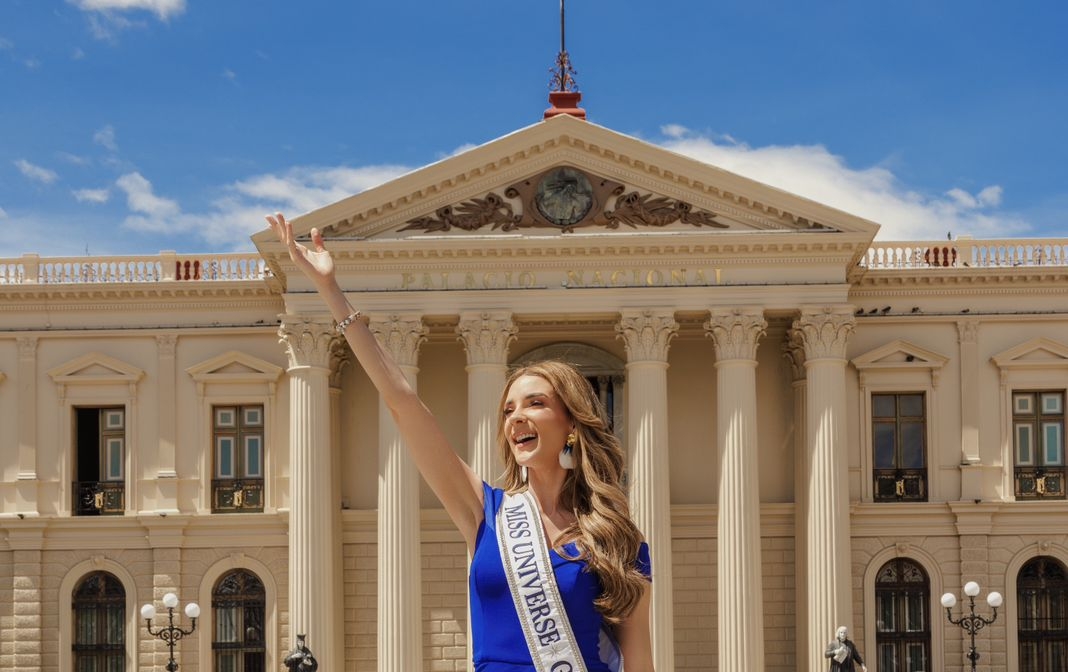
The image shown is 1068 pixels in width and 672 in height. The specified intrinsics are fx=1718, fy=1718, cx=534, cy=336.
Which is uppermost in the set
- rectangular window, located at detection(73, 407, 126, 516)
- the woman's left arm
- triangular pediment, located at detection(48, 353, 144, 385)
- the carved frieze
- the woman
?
the carved frieze

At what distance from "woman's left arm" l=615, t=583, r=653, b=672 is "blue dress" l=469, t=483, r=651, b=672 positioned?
8 cm

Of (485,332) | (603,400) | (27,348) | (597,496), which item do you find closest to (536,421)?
(597,496)

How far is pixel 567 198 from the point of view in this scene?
122 feet

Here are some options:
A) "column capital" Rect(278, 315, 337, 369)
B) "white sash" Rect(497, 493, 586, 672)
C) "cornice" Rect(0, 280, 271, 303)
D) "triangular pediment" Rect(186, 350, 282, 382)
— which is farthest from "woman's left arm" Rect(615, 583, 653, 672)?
"triangular pediment" Rect(186, 350, 282, 382)

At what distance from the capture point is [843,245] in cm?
3647

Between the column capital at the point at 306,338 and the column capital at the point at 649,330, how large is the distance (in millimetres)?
6489

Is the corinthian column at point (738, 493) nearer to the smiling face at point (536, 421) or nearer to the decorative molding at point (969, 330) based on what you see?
the decorative molding at point (969, 330)

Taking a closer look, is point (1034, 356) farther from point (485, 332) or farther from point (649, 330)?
point (485, 332)

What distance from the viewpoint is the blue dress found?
17.7 feet

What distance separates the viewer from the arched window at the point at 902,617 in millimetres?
39000

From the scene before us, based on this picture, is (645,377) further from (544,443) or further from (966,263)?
(544,443)

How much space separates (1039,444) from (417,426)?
35.9 meters

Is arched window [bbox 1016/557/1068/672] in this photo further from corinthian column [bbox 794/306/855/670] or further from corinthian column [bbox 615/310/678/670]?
corinthian column [bbox 615/310/678/670]

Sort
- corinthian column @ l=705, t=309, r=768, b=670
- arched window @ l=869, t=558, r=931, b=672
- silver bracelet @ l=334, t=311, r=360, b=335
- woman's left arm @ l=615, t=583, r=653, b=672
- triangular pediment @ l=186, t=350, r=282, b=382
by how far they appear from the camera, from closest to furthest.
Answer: woman's left arm @ l=615, t=583, r=653, b=672 → silver bracelet @ l=334, t=311, r=360, b=335 → corinthian column @ l=705, t=309, r=768, b=670 → arched window @ l=869, t=558, r=931, b=672 → triangular pediment @ l=186, t=350, r=282, b=382
